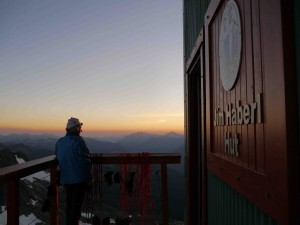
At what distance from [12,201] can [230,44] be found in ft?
8.58

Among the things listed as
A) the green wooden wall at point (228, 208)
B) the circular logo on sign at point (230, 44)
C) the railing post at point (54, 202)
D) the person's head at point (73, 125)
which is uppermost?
the circular logo on sign at point (230, 44)

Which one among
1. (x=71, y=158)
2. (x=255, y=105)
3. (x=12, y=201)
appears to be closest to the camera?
(x=255, y=105)

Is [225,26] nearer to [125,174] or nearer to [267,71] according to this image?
[267,71]

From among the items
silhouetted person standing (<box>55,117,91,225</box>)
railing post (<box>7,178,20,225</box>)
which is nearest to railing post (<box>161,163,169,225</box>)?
silhouetted person standing (<box>55,117,91,225</box>)

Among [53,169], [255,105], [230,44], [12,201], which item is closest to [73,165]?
[53,169]

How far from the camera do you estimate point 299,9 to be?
1.12 metres

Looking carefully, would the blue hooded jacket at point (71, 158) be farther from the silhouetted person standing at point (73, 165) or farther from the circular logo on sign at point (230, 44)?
the circular logo on sign at point (230, 44)

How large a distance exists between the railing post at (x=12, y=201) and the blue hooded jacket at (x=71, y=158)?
47.3 inches

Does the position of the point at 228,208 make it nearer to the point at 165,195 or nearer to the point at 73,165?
the point at 165,195

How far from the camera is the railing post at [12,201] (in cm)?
327

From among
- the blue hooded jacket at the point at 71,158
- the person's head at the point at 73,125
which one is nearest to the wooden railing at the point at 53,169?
the blue hooded jacket at the point at 71,158

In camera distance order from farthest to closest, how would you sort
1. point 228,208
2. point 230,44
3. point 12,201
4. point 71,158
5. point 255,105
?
point 71,158 < point 12,201 < point 228,208 < point 230,44 < point 255,105

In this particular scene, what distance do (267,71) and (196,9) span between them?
284 cm

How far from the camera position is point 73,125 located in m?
4.57
